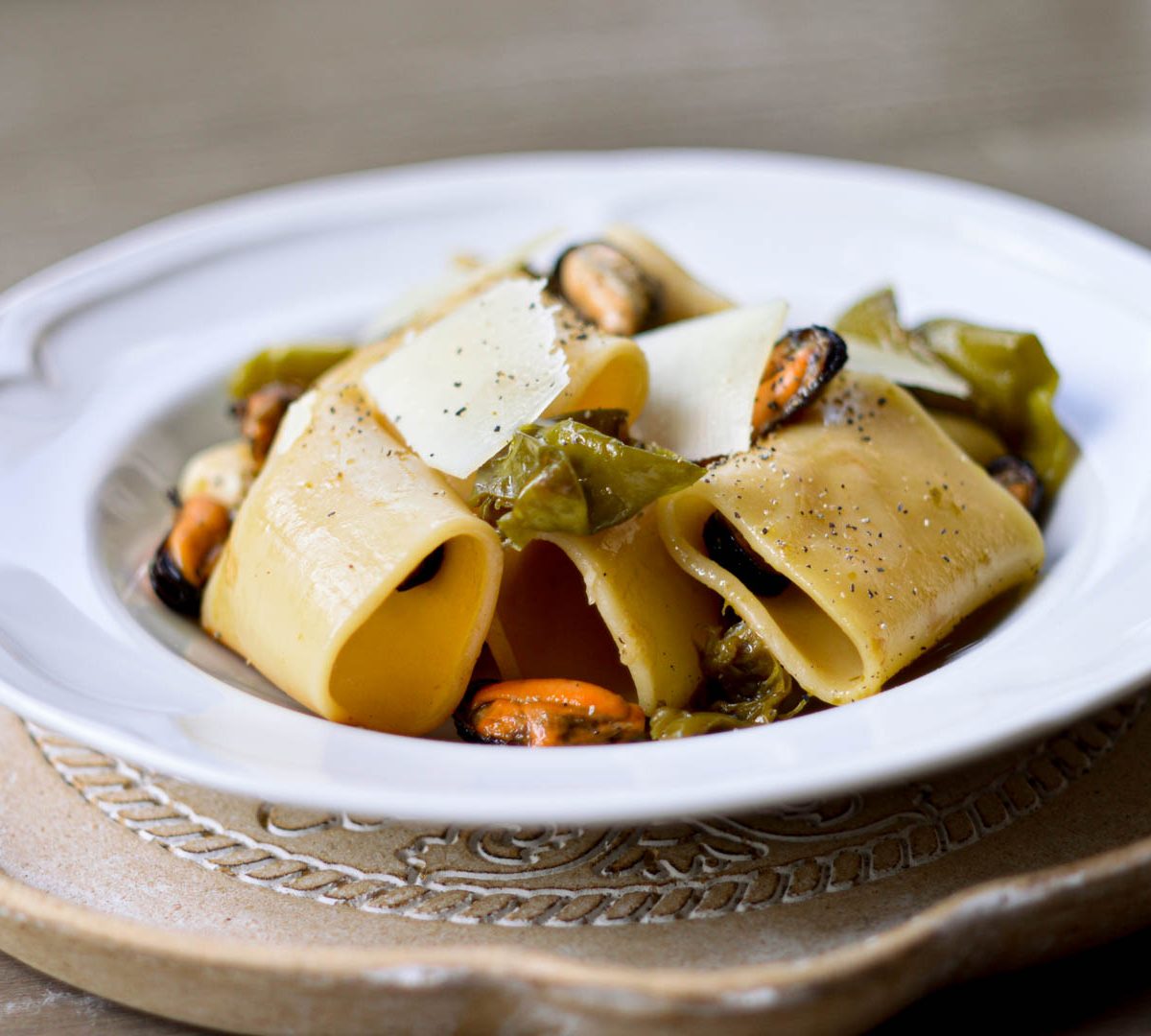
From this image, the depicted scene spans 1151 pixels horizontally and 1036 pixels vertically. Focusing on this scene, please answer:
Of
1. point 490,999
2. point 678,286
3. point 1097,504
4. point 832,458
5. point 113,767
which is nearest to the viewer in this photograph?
point 490,999

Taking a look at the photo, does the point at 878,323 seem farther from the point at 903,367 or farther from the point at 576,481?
the point at 576,481

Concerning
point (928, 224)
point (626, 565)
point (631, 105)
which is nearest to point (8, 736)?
point (626, 565)

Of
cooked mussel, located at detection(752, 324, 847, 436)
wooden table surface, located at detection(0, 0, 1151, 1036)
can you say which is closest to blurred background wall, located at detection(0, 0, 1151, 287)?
wooden table surface, located at detection(0, 0, 1151, 1036)

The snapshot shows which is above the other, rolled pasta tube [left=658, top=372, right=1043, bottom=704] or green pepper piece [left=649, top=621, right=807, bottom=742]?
rolled pasta tube [left=658, top=372, right=1043, bottom=704]

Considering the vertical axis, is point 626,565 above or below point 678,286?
below

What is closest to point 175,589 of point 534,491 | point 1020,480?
point 534,491

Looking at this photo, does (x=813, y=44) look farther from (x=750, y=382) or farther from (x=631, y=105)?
(x=750, y=382)

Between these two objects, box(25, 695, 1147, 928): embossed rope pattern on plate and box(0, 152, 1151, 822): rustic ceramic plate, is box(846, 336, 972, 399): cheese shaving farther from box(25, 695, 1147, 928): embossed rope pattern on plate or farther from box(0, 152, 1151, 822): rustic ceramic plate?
box(25, 695, 1147, 928): embossed rope pattern on plate
